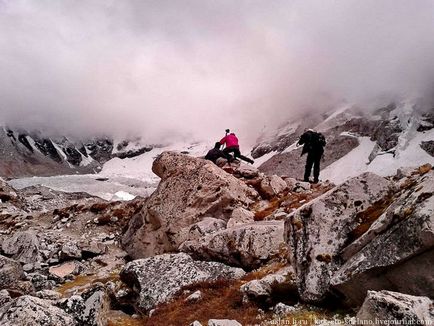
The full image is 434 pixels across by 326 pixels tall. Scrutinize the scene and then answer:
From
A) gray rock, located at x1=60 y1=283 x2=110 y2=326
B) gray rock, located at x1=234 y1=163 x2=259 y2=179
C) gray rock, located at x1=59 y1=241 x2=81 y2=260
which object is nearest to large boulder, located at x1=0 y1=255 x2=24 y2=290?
gray rock, located at x1=59 y1=241 x2=81 y2=260

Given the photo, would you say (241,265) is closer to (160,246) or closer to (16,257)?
(160,246)

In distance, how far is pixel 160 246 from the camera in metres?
30.8

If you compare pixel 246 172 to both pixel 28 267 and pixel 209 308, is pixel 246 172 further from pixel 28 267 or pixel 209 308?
pixel 209 308

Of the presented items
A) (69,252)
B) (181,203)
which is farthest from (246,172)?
(69,252)

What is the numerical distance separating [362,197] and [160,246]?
1931 cm

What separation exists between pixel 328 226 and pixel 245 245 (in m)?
6.16

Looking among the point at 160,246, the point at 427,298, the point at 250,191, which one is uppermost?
the point at 250,191

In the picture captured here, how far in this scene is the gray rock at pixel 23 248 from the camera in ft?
104

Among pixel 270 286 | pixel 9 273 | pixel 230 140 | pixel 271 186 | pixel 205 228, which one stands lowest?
pixel 270 286

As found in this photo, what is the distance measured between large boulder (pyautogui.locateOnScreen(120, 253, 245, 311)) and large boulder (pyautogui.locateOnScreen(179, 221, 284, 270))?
1.63 feet

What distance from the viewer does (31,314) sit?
11422 mm

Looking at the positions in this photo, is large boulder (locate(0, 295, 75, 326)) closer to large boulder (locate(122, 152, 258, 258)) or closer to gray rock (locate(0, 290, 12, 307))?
gray rock (locate(0, 290, 12, 307))

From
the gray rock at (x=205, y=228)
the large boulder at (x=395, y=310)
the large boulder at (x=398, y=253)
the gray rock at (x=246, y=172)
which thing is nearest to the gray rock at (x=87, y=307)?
the large boulder at (x=398, y=253)

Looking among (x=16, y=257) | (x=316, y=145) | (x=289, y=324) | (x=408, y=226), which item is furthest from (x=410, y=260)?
(x=16, y=257)
